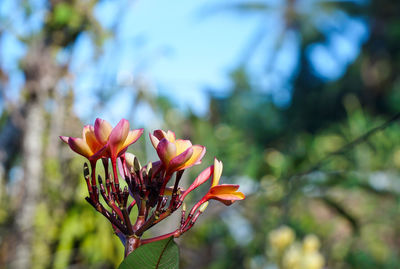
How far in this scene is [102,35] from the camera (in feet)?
4.97

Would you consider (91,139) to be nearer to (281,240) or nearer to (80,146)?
(80,146)

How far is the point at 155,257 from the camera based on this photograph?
23 centimetres

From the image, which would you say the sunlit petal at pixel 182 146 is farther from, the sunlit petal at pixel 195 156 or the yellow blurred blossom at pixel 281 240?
the yellow blurred blossom at pixel 281 240

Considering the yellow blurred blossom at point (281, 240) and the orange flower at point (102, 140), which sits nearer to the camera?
the orange flower at point (102, 140)

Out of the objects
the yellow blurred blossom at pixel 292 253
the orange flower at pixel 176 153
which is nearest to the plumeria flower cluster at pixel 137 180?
the orange flower at pixel 176 153

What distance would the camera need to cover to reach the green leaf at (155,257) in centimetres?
22

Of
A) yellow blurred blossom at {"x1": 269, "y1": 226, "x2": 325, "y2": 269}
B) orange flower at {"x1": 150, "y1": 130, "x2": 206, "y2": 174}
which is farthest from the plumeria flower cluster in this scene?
yellow blurred blossom at {"x1": 269, "y1": 226, "x2": 325, "y2": 269}

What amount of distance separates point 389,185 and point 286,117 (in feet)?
23.0

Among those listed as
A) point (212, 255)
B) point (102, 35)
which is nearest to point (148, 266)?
point (102, 35)

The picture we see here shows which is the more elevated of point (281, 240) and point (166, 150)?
point (166, 150)

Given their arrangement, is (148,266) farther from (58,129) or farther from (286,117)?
(286,117)

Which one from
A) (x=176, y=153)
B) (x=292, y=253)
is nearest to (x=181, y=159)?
(x=176, y=153)

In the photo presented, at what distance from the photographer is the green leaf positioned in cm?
22

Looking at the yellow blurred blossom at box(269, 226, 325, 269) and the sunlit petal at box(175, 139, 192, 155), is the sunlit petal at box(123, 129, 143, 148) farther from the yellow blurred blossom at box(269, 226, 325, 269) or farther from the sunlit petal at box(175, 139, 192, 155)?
the yellow blurred blossom at box(269, 226, 325, 269)
